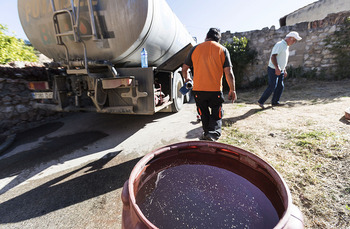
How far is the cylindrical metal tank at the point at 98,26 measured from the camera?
225cm

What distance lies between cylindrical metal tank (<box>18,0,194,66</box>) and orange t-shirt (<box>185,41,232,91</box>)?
886 mm

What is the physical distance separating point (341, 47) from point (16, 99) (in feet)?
35.0

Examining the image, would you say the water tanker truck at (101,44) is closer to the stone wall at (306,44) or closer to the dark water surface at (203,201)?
the dark water surface at (203,201)

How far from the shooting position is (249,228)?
85cm

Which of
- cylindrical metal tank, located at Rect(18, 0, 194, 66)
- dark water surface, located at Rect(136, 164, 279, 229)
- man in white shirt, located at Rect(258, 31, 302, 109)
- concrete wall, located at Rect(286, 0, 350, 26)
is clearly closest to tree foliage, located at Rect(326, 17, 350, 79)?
man in white shirt, located at Rect(258, 31, 302, 109)

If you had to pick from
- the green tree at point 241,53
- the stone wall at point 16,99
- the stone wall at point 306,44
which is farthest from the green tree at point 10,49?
the stone wall at point 306,44

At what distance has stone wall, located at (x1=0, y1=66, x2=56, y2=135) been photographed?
344 centimetres

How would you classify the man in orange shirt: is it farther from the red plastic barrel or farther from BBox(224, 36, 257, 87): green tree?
BBox(224, 36, 257, 87): green tree

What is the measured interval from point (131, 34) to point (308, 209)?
9.43 ft

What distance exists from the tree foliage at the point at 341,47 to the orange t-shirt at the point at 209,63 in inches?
278

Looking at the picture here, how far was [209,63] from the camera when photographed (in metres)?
2.25

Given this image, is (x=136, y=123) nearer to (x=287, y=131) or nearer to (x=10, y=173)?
(x=10, y=173)

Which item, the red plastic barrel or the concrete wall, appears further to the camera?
the concrete wall

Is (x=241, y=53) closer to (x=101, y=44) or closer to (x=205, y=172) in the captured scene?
(x=101, y=44)
